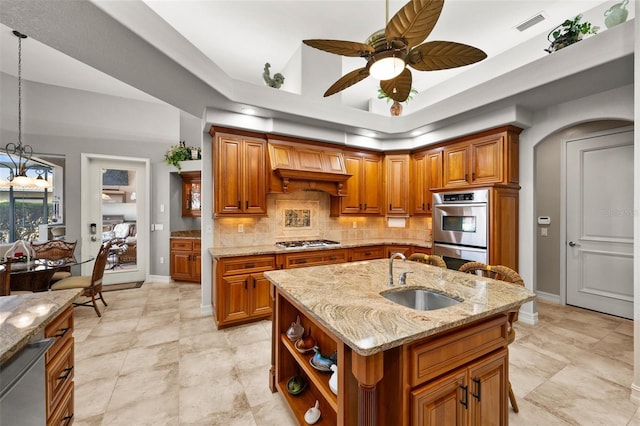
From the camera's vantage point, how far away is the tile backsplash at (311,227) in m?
3.83

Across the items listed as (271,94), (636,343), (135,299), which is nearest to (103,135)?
(135,299)

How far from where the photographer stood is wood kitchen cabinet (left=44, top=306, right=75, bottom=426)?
1321 mm

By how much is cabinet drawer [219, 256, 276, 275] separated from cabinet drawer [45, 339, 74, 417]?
1621 mm

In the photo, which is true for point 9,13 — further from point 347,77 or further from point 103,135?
point 103,135

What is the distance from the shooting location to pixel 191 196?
5.55 metres

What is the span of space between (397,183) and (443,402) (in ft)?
12.4

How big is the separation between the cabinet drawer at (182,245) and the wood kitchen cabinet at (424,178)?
4169mm

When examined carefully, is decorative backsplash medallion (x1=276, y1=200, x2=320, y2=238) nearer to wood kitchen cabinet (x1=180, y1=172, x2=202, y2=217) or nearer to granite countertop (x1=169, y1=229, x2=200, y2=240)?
granite countertop (x1=169, y1=229, x2=200, y2=240)

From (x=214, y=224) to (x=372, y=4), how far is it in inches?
128

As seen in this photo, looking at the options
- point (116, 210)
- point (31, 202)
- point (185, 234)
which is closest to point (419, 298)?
point (185, 234)

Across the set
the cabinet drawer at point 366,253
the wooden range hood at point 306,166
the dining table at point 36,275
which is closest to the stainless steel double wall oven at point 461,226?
the cabinet drawer at point 366,253

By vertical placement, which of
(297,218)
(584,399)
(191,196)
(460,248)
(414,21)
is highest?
(414,21)

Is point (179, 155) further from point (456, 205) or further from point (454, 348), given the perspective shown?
point (454, 348)

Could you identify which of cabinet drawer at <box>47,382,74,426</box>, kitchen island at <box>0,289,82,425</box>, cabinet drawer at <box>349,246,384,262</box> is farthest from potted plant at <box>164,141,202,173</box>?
cabinet drawer at <box>47,382,74,426</box>
